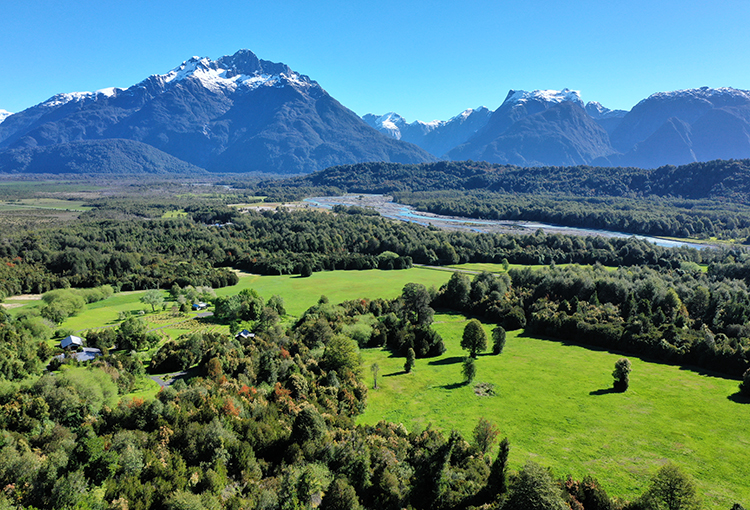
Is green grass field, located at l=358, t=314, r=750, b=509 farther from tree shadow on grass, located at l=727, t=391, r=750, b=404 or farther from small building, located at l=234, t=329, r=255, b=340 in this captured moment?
small building, located at l=234, t=329, r=255, b=340

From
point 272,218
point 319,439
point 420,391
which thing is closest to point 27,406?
point 319,439

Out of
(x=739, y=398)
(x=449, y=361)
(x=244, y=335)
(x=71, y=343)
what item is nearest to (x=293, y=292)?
(x=244, y=335)

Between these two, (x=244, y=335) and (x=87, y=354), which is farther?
(x=244, y=335)

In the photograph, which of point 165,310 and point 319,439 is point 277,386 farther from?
point 165,310

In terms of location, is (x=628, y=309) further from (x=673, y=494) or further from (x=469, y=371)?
(x=673, y=494)

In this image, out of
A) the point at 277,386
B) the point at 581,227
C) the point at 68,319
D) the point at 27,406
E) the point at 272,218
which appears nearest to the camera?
the point at 27,406
